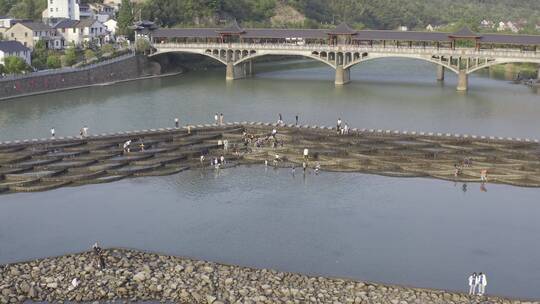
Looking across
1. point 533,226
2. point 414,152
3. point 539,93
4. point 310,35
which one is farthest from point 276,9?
point 533,226

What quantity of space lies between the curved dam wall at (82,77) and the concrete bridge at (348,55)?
128 inches

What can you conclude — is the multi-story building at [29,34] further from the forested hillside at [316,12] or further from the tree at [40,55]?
the forested hillside at [316,12]

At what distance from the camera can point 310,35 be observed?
76.5 m

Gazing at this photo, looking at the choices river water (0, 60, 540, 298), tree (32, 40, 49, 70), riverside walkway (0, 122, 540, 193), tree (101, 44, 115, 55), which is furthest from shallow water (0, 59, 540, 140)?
tree (32, 40, 49, 70)

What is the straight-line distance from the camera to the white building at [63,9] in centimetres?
9662

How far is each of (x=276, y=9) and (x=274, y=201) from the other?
329ft

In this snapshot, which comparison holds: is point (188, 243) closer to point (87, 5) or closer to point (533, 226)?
point (533, 226)

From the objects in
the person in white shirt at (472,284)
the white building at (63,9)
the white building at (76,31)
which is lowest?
the person in white shirt at (472,284)

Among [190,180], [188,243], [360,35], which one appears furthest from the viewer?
[360,35]

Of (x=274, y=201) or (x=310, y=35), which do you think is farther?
(x=310, y=35)

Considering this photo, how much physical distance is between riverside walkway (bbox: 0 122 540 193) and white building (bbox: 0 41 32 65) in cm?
3048

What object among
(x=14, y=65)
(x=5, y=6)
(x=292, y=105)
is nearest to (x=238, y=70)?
(x=292, y=105)

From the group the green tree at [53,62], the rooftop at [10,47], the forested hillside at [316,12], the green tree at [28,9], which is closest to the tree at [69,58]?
the green tree at [53,62]

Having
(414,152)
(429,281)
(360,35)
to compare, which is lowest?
(429,281)
